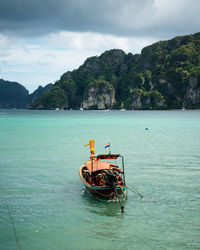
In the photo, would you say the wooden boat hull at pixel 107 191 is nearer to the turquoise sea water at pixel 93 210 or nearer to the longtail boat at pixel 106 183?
the longtail boat at pixel 106 183

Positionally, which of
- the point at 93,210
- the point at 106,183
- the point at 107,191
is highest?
the point at 106,183

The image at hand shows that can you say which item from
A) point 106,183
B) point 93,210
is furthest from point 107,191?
point 93,210

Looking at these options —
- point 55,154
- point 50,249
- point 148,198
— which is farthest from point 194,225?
point 55,154

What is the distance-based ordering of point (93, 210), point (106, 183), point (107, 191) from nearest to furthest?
point (93, 210), point (107, 191), point (106, 183)

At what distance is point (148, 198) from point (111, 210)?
9.67 ft

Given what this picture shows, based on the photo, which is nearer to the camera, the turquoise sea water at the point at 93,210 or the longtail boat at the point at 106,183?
the turquoise sea water at the point at 93,210

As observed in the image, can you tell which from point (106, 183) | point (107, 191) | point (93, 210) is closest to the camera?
point (93, 210)

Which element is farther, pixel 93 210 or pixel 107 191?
pixel 107 191

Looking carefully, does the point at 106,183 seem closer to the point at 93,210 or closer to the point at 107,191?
the point at 107,191

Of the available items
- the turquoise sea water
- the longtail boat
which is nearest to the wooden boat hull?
the longtail boat

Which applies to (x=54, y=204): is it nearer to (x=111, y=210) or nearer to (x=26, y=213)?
(x=26, y=213)

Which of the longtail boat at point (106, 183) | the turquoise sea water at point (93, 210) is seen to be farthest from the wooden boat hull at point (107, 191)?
the turquoise sea water at point (93, 210)

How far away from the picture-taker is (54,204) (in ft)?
50.8

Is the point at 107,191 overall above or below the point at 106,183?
below
